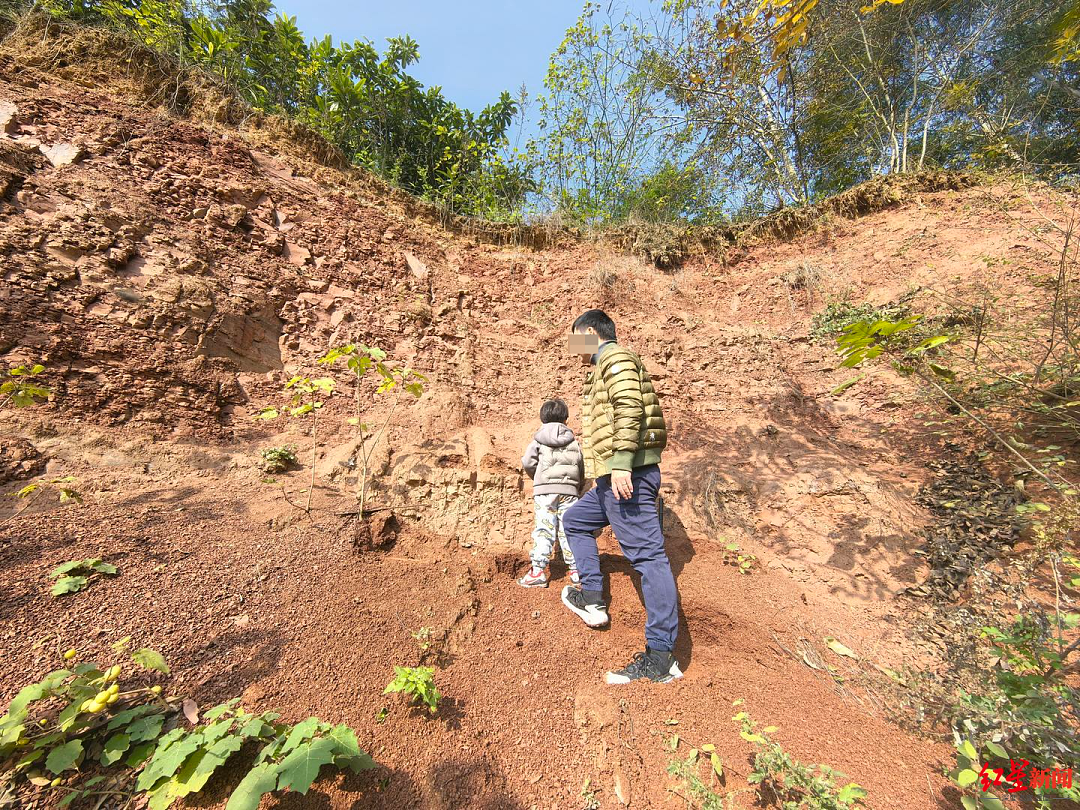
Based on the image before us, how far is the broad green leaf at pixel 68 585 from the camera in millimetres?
1871

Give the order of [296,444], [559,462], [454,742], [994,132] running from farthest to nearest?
[994,132] → [296,444] → [559,462] → [454,742]

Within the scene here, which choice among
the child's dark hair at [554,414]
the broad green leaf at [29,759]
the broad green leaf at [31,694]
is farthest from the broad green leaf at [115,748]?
the child's dark hair at [554,414]

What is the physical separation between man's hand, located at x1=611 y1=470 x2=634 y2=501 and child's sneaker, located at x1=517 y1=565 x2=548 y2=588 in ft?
3.37

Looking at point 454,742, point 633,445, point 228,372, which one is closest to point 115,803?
point 454,742

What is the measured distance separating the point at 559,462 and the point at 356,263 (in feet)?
13.0

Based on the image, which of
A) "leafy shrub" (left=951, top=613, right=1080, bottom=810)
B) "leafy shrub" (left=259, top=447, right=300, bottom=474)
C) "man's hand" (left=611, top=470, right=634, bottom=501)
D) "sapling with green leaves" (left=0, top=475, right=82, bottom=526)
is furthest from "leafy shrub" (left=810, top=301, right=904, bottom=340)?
"sapling with green leaves" (left=0, top=475, right=82, bottom=526)

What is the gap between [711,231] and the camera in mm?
6402

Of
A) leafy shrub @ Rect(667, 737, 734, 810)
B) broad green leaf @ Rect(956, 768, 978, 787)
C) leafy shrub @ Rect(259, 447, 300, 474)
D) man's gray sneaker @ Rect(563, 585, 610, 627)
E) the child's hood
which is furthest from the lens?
the child's hood

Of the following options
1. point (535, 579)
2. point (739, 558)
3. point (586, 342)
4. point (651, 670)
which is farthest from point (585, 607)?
point (586, 342)

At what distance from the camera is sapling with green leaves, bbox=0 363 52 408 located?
8.17 feet

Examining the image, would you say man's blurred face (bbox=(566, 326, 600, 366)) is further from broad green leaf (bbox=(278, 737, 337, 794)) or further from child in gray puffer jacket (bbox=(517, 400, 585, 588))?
broad green leaf (bbox=(278, 737, 337, 794))

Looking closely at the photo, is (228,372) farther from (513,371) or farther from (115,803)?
(115,803)

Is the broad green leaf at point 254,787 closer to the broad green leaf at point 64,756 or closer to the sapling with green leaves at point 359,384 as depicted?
the broad green leaf at point 64,756

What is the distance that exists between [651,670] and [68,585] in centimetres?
305
